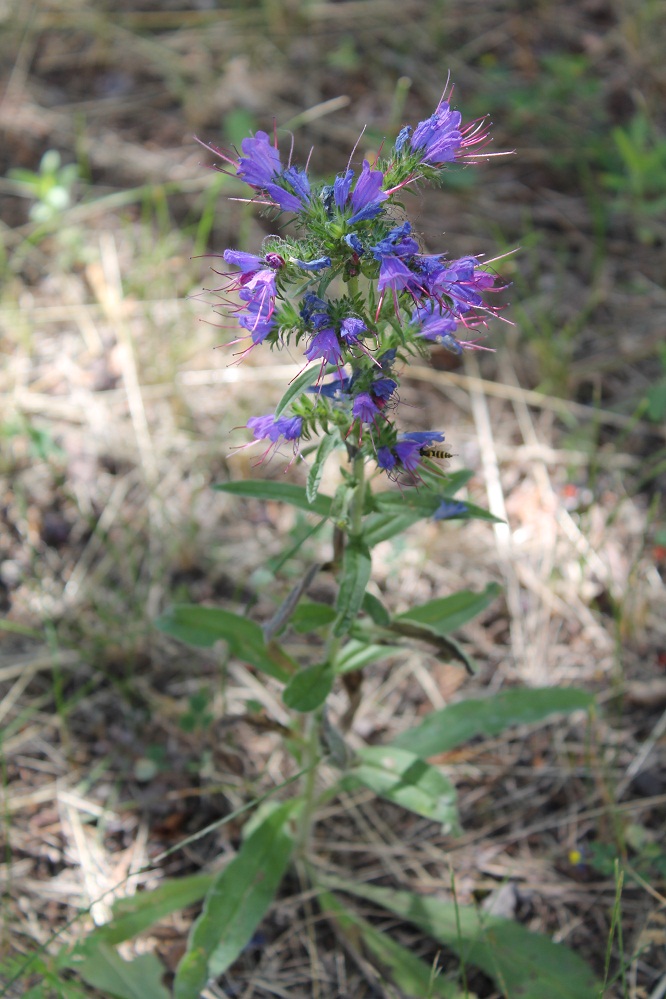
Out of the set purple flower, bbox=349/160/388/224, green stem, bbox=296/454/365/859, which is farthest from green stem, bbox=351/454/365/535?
purple flower, bbox=349/160/388/224

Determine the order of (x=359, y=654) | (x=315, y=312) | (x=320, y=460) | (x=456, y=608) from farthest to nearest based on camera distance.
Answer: (x=456, y=608) → (x=359, y=654) → (x=320, y=460) → (x=315, y=312)

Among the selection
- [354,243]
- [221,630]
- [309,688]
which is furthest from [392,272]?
[221,630]

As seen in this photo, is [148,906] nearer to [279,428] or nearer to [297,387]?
[279,428]

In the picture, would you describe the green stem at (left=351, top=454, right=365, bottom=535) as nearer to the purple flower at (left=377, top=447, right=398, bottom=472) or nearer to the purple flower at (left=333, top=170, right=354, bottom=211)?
the purple flower at (left=377, top=447, right=398, bottom=472)

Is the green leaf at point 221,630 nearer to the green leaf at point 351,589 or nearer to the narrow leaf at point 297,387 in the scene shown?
the green leaf at point 351,589

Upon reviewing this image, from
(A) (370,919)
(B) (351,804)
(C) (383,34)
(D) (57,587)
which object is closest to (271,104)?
(C) (383,34)

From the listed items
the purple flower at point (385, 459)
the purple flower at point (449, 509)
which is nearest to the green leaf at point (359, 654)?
the purple flower at point (449, 509)

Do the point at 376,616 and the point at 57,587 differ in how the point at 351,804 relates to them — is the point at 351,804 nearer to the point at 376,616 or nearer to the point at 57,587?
the point at 376,616
